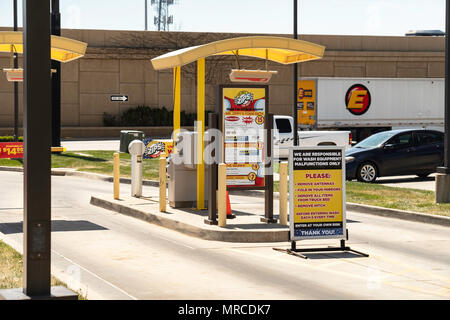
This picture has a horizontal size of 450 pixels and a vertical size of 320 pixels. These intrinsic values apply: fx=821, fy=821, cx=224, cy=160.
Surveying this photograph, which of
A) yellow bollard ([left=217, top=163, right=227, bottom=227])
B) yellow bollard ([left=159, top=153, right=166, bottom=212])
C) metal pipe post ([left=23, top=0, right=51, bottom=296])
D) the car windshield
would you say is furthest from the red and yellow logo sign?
metal pipe post ([left=23, top=0, right=51, bottom=296])

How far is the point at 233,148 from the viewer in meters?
15.1

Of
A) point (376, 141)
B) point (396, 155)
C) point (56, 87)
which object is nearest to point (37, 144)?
point (396, 155)

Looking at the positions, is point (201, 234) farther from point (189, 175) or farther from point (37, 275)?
point (37, 275)

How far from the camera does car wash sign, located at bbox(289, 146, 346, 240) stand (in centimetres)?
1257

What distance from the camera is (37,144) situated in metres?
7.85

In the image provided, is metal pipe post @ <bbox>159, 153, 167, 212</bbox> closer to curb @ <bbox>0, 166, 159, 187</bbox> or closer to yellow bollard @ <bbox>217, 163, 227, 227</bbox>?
yellow bollard @ <bbox>217, 163, 227, 227</bbox>

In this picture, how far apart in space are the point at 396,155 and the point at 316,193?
43.5 feet

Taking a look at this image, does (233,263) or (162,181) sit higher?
(162,181)

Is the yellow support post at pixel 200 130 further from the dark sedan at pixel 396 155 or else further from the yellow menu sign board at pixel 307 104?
the yellow menu sign board at pixel 307 104

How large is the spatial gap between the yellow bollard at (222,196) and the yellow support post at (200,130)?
80.6 inches

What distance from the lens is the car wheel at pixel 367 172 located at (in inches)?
978

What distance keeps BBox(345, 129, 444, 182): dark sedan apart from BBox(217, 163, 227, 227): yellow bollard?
35.6 feet

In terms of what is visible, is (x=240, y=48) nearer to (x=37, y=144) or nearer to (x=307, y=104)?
(x=37, y=144)
